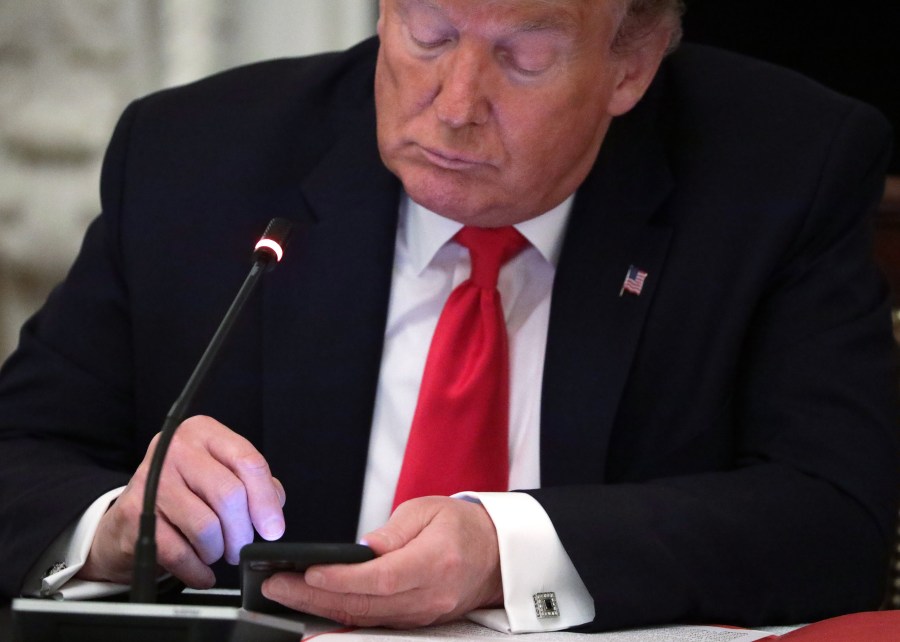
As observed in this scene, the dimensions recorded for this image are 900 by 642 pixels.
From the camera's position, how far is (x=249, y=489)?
4.37ft

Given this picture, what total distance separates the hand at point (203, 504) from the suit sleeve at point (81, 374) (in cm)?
28

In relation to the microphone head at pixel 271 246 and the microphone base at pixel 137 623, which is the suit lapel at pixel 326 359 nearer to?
the microphone head at pixel 271 246

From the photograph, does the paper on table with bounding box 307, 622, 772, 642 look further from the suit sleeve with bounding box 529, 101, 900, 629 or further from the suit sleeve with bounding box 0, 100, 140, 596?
the suit sleeve with bounding box 0, 100, 140, 596

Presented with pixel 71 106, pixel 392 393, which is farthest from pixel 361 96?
pixel 71 106

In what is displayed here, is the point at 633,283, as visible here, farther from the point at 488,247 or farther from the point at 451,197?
the point at 451,197

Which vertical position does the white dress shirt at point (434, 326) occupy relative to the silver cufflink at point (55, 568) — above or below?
above

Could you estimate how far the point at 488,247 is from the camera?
1.76 meters

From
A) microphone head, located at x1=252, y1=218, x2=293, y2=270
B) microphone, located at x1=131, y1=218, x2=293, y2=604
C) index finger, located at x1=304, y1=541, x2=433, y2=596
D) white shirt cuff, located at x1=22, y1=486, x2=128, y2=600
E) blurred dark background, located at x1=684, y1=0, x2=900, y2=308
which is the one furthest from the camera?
blurred dark background, located at x1=684, y1=0, x2=900, y2=308

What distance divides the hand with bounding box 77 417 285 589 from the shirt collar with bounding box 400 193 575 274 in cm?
49

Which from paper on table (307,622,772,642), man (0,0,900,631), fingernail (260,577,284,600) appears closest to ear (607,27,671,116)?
man (0,0,900,631)

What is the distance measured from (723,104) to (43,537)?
1.07 m

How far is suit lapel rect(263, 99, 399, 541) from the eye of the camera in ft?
5.71

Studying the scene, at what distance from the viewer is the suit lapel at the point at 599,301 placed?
67.3 inches

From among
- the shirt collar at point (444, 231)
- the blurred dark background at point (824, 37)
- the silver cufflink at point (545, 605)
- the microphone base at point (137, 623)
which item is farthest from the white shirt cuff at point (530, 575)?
the blurred dark background at point (824, 37)
